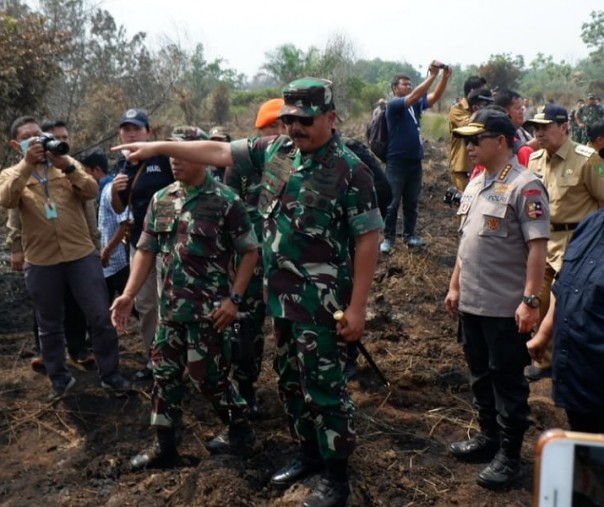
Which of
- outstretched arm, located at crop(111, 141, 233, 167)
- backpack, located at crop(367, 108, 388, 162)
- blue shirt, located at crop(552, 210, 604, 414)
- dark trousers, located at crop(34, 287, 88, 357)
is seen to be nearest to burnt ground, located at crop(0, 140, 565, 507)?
dark trousers, located at crop(34, 287, 88, 357)

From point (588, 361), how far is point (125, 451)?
8.61 ft

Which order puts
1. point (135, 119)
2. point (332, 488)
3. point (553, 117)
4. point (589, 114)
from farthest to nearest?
point (589, 114)
point (135, 119)
point (553, 117)
point (332, 488)

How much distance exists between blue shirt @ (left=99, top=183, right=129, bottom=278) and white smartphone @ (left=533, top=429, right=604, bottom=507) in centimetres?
419

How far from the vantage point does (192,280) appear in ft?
11.1

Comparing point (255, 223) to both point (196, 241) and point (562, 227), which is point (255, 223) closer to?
point (196, 241)

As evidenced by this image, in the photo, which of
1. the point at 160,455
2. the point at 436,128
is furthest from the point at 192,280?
the point at 436,128

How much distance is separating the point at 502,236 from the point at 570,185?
1434mm

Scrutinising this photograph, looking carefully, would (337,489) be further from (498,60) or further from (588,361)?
(498,60)

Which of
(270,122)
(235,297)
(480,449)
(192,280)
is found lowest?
(480,449)

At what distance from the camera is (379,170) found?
14.9 ft

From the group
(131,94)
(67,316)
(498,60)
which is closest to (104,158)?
(67,316)

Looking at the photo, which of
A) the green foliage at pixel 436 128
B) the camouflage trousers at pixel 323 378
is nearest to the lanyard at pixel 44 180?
the camouflage trousers at pixel 323 378

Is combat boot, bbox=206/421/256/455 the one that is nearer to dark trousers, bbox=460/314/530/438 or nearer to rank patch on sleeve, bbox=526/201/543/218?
dark trousers, bbox=460/314/530/438

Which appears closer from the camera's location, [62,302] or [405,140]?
[62,302]
